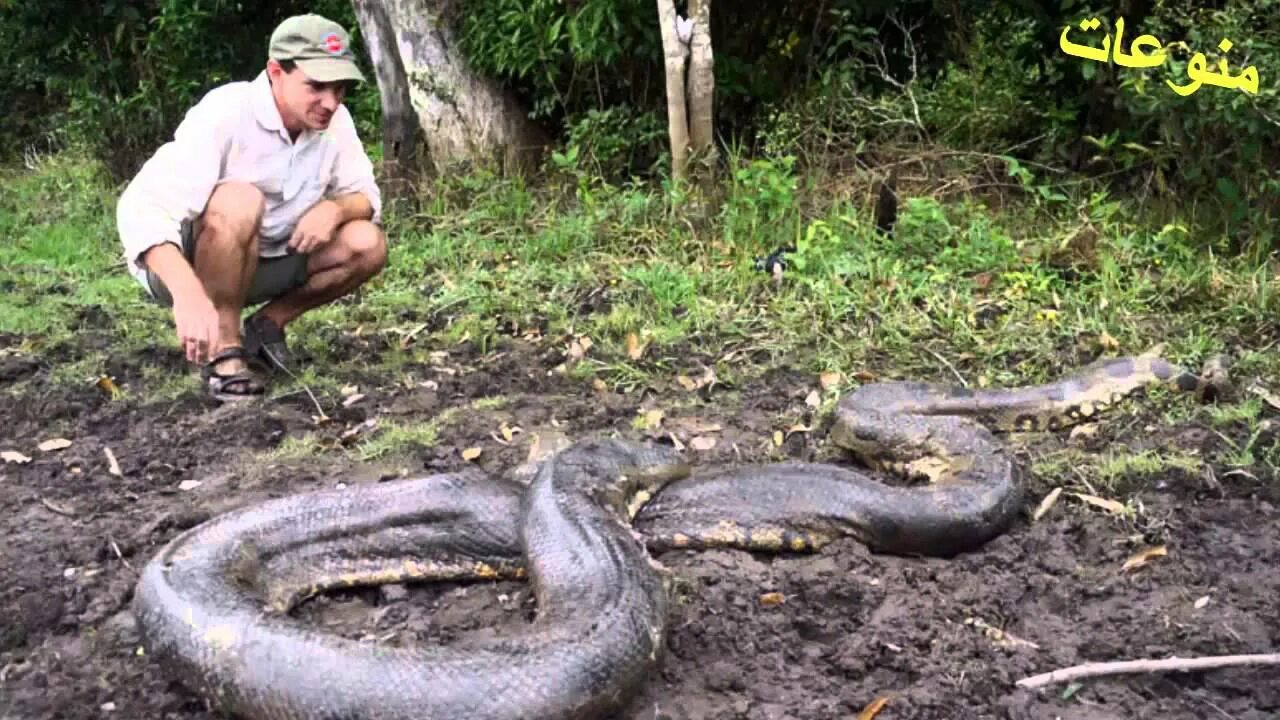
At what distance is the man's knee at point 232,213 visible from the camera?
5.05 m

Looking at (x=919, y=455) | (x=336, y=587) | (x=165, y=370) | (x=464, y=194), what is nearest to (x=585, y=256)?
(x=464, y=194)

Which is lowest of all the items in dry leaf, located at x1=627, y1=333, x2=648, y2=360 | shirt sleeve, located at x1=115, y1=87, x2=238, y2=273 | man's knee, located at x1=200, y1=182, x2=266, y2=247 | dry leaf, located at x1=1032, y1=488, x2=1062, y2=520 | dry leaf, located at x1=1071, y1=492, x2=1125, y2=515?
dry leaf, located at x1=627, y1=333, x2=648, y2=360

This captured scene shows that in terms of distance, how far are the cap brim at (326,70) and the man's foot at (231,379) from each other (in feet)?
4.11

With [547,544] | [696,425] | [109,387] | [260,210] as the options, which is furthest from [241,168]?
[547,544]

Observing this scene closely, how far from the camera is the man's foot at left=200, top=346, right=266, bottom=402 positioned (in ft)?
17.0

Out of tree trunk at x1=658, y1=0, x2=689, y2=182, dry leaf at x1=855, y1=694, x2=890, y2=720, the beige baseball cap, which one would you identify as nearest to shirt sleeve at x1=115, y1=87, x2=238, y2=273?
the beige baseball cap

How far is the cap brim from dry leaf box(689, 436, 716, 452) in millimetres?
1974

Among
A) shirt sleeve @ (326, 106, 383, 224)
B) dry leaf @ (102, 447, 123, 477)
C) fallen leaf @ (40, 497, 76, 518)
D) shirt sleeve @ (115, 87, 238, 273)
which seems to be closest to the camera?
fallen leaf @ (40, 497, 76, 518)

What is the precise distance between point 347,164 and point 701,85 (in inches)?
101

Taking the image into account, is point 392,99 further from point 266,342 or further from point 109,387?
point 109,387

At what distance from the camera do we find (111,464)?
454cm

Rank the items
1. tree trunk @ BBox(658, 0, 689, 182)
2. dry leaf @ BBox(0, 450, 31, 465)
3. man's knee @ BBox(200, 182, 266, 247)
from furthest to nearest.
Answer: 1. tree trunk @ BBox(658, 0, 689, 182)
2. man's knee @ BBox(200, 182, 266, 247)
3. dry leaf @ BBox(0, 450, 31, 465)

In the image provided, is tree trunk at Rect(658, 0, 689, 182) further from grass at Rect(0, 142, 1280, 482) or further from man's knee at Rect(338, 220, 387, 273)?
man's knee at Rect(338, 220, 387, 273)

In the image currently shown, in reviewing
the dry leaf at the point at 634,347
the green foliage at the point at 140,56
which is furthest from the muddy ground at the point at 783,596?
the green foliage at the point at 140,56
